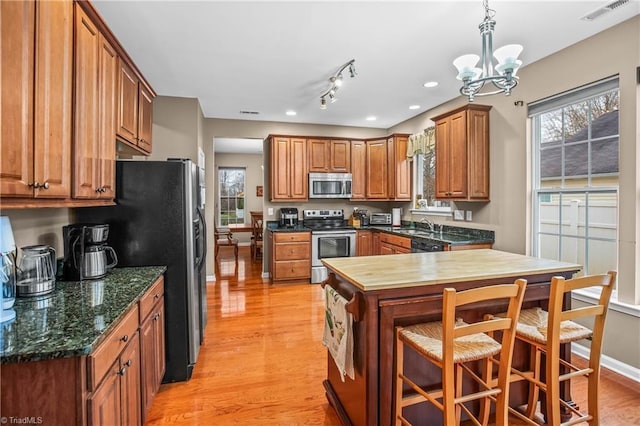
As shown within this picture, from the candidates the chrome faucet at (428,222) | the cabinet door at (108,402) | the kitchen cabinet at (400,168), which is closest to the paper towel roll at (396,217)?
the kitchen cabinet at (400,168)

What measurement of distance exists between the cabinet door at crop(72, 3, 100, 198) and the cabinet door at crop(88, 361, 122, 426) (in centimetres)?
90

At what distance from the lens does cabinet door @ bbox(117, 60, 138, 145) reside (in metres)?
2.23

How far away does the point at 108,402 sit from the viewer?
128cm

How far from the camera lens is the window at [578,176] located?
265 centimetres

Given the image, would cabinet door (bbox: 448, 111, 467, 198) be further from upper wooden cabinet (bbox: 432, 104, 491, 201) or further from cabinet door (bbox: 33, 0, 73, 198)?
cabinet door (bbox: 33, 0, 73, 198)

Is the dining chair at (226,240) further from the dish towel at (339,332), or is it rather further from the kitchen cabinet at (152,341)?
the dish towel at (339,332)

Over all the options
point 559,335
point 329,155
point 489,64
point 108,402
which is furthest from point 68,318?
point 329,155

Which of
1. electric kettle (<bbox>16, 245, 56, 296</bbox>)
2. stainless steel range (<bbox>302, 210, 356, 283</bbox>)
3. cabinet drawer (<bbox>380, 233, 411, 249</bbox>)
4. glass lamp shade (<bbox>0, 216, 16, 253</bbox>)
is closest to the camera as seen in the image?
glass lamp shade (<bbox>0, 216, 16, 253</bbox>)

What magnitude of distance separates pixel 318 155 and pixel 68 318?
15.1 feet

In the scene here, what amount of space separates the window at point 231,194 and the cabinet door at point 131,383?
7.62m

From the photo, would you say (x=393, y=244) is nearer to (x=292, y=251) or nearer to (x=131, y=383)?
(x=292, y=251)

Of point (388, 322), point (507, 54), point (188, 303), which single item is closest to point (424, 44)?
point (507, 54)

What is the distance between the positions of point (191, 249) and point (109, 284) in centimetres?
64

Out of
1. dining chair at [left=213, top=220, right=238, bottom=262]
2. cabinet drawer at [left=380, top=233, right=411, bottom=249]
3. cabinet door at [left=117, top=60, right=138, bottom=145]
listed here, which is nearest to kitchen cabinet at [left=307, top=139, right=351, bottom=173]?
cabinet drawer at [left=380, top=233, right=411, bottom=249]
